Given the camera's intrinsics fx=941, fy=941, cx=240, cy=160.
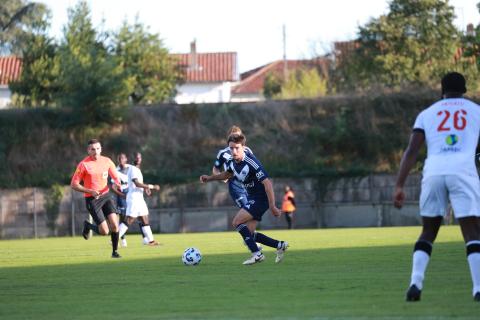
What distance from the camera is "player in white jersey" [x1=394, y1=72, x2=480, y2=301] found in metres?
9.28

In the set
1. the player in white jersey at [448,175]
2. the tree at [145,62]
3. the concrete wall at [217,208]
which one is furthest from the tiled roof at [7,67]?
the player in white jersey at [448,175]

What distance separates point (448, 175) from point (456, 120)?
58 cm

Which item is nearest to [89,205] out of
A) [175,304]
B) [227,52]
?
[175,304]

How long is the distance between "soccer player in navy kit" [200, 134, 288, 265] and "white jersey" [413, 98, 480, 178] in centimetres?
567

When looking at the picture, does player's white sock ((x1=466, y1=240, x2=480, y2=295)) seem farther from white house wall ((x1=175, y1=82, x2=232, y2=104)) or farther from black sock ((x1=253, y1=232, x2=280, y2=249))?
white house wall ((x1=175, y1=82, x2=232, y2=104))

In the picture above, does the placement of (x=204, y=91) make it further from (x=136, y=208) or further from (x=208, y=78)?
(x=136, y=208)

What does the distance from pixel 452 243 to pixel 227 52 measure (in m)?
75.2

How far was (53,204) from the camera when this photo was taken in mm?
44188

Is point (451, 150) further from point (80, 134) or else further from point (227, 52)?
point (227, 52)

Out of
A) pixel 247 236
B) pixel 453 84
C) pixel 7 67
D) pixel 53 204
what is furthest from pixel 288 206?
pixel 7 67

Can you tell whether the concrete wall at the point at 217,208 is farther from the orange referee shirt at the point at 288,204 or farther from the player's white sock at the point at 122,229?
the player's white sock at the point at 122,229

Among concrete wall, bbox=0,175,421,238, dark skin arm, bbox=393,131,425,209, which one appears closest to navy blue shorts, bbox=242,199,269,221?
dark skin arm, bbox=393,131,425,209

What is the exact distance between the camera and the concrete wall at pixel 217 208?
43438mm

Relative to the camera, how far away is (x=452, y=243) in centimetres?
2077
